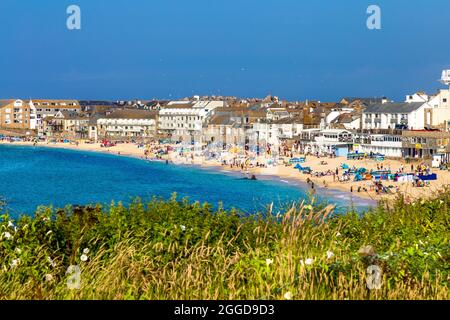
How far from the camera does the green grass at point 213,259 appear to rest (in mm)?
7289

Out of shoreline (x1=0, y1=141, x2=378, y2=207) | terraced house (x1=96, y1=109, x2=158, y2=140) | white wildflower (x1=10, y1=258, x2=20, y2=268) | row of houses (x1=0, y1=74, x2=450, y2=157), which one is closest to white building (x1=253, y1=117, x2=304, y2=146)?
row of houses (x1=0, y1=74, x2=450, y2=157)

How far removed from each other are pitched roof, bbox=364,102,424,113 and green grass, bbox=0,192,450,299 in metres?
67.0

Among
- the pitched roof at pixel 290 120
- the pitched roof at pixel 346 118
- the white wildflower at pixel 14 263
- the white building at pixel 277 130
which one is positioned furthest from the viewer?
the pitched roof at pixel 290 120

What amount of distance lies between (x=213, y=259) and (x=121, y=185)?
48.3 metres

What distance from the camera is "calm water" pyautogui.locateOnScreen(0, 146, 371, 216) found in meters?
43.4

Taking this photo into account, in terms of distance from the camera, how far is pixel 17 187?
55125mm

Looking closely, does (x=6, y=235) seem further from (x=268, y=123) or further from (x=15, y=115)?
(x=15, y=115)

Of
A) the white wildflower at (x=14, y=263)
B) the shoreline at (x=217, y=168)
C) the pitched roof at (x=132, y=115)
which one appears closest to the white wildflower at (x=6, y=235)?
the white wildflower at (x=14, y=263)

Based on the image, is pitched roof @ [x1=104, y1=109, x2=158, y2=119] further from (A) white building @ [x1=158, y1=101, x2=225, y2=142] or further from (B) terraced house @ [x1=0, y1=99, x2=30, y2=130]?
(B) terraced house @ [x1=0, y1=99, x2=30, y2=130]

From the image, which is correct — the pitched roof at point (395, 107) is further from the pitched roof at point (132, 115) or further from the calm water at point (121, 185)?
the pitched roof at point (132, 115)

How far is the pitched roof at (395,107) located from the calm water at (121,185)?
2323 cm
